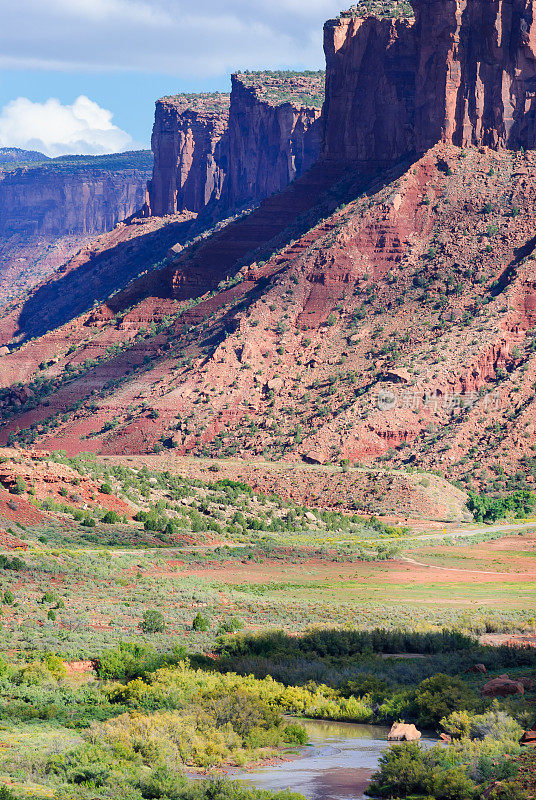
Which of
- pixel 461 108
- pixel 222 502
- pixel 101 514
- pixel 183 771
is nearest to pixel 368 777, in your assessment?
pixel 183 771

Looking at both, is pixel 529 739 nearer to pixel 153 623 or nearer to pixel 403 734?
pixel 403 734

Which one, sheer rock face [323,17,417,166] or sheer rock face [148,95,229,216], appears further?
sheer rock face [148,95,229,216]

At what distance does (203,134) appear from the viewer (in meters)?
197

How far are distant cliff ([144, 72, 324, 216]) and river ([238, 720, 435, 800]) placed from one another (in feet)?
420

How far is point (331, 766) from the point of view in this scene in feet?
93.5

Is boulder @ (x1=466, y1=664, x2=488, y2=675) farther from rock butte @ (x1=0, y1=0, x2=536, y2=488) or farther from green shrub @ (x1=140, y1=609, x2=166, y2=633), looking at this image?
rock butte @ (x1=0, y1=0, x2=536, y2=488)

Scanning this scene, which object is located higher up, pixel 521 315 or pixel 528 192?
pixel 528 192

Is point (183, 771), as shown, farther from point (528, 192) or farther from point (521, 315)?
point (528, 192)

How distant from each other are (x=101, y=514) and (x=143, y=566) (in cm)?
995

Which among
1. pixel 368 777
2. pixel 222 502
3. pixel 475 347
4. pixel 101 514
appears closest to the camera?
pixel 368 777

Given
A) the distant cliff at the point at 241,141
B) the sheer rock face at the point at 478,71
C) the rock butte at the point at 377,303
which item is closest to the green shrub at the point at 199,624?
the rock butte at the point at 377,303

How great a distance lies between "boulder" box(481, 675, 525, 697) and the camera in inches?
1284

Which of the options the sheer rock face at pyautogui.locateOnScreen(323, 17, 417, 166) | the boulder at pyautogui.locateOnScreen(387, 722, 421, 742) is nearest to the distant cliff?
the sheer rock face at pyautogui.locateOnScreen(323, 17, 417, 166)

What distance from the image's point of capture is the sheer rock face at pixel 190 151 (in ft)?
637
